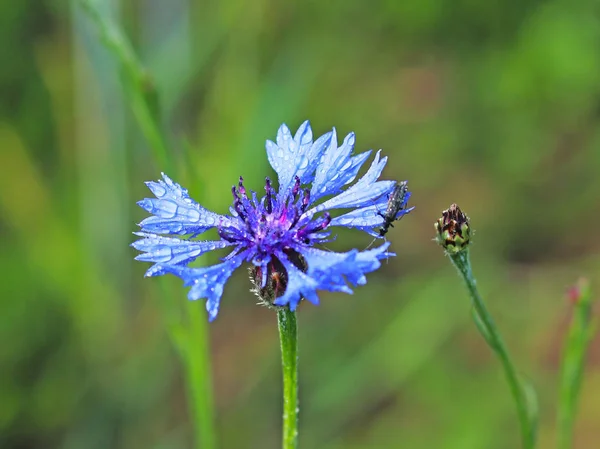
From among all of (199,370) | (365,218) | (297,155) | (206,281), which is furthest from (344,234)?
(206,281)

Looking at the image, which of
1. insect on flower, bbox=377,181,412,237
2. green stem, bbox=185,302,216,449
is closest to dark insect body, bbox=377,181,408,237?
insect on flower, bbox=377,181,412,237

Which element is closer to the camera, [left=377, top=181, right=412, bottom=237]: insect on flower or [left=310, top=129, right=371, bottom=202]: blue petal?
[left=377, top=181, right=412, bottom=237]: insect on flower

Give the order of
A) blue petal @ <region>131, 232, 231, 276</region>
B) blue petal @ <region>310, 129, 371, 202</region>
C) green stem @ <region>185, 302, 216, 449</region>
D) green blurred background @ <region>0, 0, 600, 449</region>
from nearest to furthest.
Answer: blue petal @ <region>131, 232, 231, 276</region>
blue petal @ <region>310, 129, 371, 202</region>
green stem @ <region>185, 302, 216, 449</region>
green blurred background @ <region>0, 0, 600, 449</region>

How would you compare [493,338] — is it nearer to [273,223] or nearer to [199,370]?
[273,223]

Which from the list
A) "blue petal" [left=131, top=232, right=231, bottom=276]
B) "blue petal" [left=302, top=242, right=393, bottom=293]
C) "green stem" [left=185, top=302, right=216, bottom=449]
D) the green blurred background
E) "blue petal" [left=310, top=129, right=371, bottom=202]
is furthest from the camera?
the green blurred background

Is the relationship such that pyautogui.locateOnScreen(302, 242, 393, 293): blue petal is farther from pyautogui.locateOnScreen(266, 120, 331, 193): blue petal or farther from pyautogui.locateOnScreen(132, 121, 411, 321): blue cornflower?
pyautogui.locateOnScreen(266, 120, 331, 193): blue petal

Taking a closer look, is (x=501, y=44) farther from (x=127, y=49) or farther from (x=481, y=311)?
(x=481, y=311)

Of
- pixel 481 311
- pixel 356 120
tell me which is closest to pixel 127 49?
pixel 481 311

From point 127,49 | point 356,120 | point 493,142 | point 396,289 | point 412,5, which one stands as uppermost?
point 412,5
